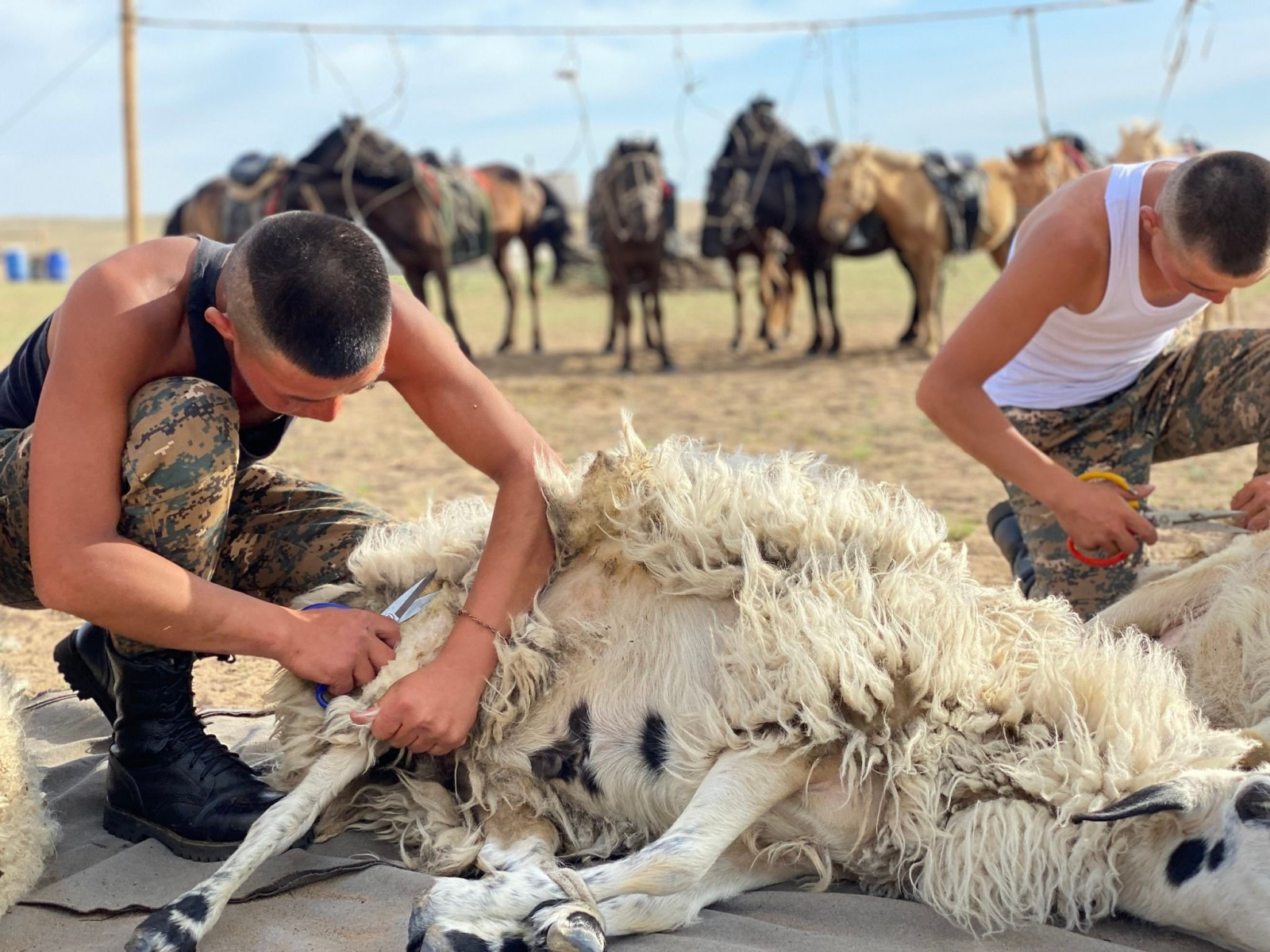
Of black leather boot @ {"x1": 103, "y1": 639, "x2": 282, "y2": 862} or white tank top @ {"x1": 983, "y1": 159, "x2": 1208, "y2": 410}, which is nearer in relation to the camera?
black leather boot @ {"x1": 103, "y1": 639, "x2": 282, "y2": 862}

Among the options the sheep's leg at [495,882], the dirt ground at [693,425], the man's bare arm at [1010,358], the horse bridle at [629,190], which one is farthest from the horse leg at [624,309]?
the sheep's leg at [495,882]

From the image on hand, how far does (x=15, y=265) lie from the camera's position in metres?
33.8

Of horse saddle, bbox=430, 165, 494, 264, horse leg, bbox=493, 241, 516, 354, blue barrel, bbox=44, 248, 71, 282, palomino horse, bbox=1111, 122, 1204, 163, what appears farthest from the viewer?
blue barrel, bbox=44, 248, 71, 282

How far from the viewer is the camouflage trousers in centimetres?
261

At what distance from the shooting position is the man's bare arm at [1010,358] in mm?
3498

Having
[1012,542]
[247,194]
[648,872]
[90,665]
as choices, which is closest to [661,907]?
[648,872]

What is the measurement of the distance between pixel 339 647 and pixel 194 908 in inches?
26.3

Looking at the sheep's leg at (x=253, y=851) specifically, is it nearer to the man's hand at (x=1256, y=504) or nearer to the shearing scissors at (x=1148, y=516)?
the shearing scissors at (x=1148, y=516)

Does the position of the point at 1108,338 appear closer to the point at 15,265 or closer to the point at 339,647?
the point at 339,647

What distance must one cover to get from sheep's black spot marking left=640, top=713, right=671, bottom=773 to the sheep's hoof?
1.55ft

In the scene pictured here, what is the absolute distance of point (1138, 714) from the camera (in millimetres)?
2393

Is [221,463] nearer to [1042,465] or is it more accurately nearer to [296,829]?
[296,829]

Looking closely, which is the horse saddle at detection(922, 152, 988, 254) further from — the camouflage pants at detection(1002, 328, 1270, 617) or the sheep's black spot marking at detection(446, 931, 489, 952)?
the sheep's black spot marking at detection(446, 931, 489, 952)

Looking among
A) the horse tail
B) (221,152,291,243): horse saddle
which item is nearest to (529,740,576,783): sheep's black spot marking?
(221,152,291,243): horse saddle
